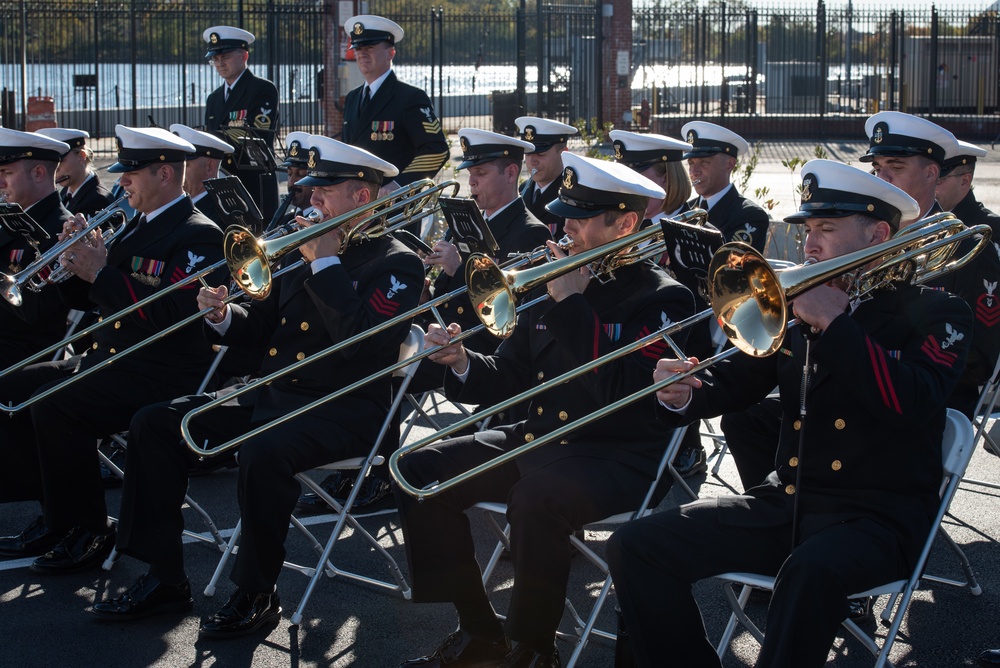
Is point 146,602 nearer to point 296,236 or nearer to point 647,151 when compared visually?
point 296,236

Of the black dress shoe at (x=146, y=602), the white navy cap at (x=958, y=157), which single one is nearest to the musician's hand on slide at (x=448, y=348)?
the black dress shoe at (x=146, y=602)

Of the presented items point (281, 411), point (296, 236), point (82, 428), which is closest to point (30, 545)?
point (82, 428)

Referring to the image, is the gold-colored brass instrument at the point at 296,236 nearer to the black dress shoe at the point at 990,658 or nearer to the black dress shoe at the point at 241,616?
the black dress shoe at the point at 241,616

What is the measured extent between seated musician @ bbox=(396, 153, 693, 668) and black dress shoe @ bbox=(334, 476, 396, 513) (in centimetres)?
148

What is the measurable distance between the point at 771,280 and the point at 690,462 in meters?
2.82

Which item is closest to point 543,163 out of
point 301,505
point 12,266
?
point 301,505

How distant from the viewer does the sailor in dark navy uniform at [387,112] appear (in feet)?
23.1

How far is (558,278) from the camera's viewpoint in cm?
377

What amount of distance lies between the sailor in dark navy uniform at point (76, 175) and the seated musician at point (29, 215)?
1.00 meters

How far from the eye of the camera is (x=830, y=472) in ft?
10.8

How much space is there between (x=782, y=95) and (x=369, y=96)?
17.8m

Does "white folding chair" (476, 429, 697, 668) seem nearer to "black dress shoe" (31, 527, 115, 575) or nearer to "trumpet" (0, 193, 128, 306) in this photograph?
"black dress shoe" (31, 527, 115, 575)

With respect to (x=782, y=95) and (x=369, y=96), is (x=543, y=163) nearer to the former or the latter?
(x=369, y=96)

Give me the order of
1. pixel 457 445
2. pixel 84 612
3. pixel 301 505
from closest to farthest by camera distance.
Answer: pixel 457 445
pixel 84 612
pixel 301 505
